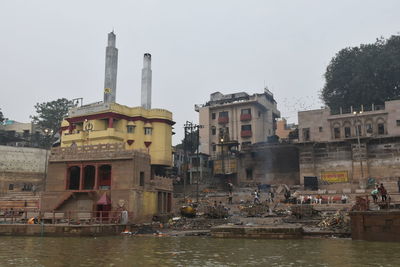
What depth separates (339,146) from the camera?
49.6 metres

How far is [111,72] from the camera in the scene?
2317 inches

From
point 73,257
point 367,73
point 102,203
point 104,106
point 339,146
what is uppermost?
point 367,73

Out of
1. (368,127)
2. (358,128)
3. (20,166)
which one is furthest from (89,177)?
(368,127)

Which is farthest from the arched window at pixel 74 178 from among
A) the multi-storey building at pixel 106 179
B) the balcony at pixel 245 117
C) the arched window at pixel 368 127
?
the balcony at pixel 245 117

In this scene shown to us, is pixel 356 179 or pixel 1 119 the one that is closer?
pixel 356 179

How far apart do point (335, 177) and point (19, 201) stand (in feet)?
121

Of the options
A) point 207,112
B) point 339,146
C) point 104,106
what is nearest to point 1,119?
point 104,106

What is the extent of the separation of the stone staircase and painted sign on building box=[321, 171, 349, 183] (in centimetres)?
3362

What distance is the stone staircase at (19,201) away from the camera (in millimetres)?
41300

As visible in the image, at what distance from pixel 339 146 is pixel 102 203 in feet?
101

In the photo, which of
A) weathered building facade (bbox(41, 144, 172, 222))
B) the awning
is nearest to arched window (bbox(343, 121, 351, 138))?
weathered building facade (bbox(41, 144, 172, 222))

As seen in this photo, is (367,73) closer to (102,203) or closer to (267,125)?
(267,125)

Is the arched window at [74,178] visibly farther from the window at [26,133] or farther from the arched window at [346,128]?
the window at [26,133]

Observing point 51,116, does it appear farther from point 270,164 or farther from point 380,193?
point 380,193
